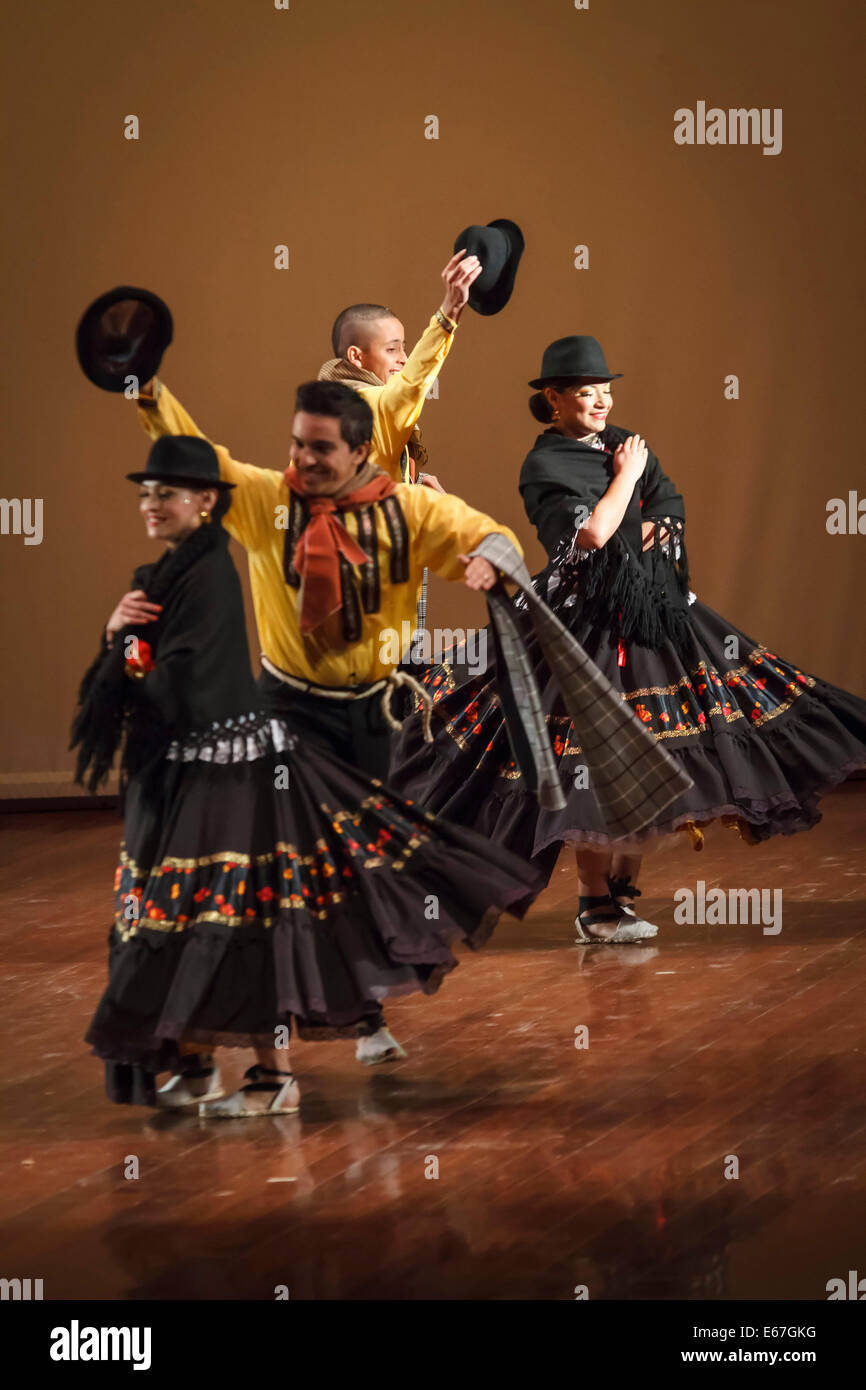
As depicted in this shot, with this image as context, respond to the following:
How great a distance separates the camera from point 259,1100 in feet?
10.7

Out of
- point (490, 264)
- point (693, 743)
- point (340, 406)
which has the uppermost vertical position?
point (490, 264)

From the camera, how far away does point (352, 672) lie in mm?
3336

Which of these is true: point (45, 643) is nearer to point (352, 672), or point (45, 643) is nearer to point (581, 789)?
point (581, 789)

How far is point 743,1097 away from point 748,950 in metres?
1.08

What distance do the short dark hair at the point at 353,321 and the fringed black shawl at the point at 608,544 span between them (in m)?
0.52

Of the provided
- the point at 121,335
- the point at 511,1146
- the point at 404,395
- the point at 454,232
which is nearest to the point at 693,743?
the point at 404,395

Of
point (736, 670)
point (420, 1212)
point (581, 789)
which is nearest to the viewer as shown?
point (420, 1212)

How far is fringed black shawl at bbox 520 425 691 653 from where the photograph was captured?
13.7 feet

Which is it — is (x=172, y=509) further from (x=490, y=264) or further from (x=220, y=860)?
(x=490, y=264)

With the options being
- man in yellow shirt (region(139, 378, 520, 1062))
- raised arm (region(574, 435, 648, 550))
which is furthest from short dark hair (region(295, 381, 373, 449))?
raised arm (region(574, 435, 648, 550))

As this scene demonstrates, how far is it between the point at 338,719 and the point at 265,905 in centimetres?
45

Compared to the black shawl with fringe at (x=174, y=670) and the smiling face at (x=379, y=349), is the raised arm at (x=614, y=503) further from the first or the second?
the black shawl with fringe at (x=174, y=670)

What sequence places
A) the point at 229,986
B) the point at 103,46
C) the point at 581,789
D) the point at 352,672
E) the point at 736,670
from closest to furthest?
1. the point at 229,986
2. the point at 352,672
3. the point at 581,789
4. the point at 736,670
5. the point at 103,46

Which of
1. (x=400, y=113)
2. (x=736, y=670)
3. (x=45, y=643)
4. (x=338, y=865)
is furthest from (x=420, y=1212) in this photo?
(x=400, y=113)
